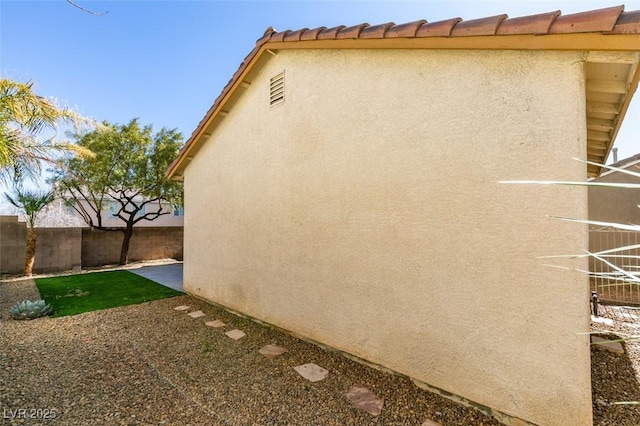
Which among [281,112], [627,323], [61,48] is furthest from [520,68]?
[61,48]

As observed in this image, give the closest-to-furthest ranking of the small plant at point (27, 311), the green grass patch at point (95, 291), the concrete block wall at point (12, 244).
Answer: the small plant at point (27, 311)
the green grass patch at point (95, 291)
the concrete block wall at point (12, 244)

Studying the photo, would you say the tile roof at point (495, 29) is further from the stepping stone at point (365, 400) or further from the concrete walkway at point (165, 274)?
the concrete walkway at point (165, 274)

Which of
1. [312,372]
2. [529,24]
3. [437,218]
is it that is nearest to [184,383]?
[312,372]

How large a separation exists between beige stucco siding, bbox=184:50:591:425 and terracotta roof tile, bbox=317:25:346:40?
0.45 meters

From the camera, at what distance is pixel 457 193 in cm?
455

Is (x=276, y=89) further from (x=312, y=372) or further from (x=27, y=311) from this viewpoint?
(x=27, y=311)

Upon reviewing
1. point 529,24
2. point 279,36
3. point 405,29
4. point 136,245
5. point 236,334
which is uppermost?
point 279,36

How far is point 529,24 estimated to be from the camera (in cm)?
375

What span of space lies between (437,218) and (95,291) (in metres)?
13.3

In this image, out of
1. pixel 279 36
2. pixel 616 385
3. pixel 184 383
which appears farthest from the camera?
pixel 279 36

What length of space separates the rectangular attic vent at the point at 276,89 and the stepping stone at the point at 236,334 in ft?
19.0

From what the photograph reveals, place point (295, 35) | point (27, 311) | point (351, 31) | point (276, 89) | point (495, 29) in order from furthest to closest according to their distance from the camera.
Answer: point (27, 311), point (276, 89), point (295, 35), point (351, 31), point (495, 29)

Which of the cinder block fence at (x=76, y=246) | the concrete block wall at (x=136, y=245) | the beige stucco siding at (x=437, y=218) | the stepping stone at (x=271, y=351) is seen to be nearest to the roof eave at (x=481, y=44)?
the beige stucco siding at (x=437, y=218)

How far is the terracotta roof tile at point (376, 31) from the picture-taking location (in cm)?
509
